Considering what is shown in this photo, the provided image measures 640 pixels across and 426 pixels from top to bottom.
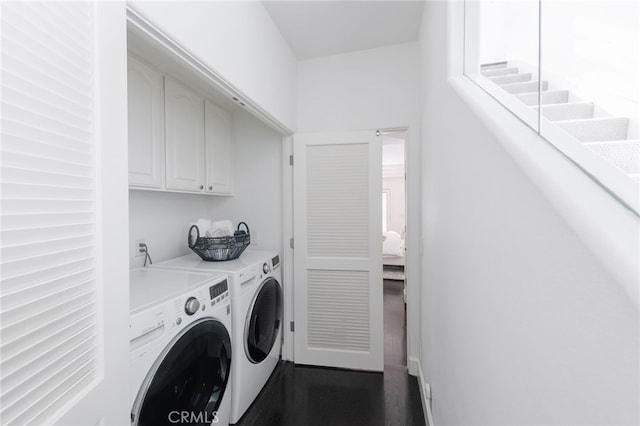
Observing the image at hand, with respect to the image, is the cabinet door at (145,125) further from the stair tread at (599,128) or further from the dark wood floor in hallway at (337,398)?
the stair tread at (599,128)

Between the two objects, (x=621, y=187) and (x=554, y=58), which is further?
(x=554, y=58)

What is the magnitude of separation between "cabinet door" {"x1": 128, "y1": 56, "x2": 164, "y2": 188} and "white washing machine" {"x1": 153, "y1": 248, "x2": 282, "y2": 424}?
1.98ft

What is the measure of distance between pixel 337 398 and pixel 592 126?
6.82 feet

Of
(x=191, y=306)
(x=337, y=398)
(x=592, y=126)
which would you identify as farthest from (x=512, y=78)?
(x=337, y=398)

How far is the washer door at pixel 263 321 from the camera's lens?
179 cm

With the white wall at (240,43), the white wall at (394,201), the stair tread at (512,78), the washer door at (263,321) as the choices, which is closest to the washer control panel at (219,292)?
the washer door at (263,321)

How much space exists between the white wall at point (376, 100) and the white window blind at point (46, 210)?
190 cm

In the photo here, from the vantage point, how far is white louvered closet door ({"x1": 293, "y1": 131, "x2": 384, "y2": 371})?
7.47 feet

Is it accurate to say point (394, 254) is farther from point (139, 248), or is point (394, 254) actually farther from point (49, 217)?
point (49, 217)

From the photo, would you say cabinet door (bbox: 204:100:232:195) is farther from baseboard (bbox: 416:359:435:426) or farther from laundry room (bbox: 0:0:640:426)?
baseboard (bbox: 416:359:435:426)

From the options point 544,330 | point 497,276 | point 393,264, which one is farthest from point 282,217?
point 393,264

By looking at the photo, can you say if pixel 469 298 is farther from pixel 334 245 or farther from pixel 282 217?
pixel 282 217

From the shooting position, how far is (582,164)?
41 cm

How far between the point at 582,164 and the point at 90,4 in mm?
1062
